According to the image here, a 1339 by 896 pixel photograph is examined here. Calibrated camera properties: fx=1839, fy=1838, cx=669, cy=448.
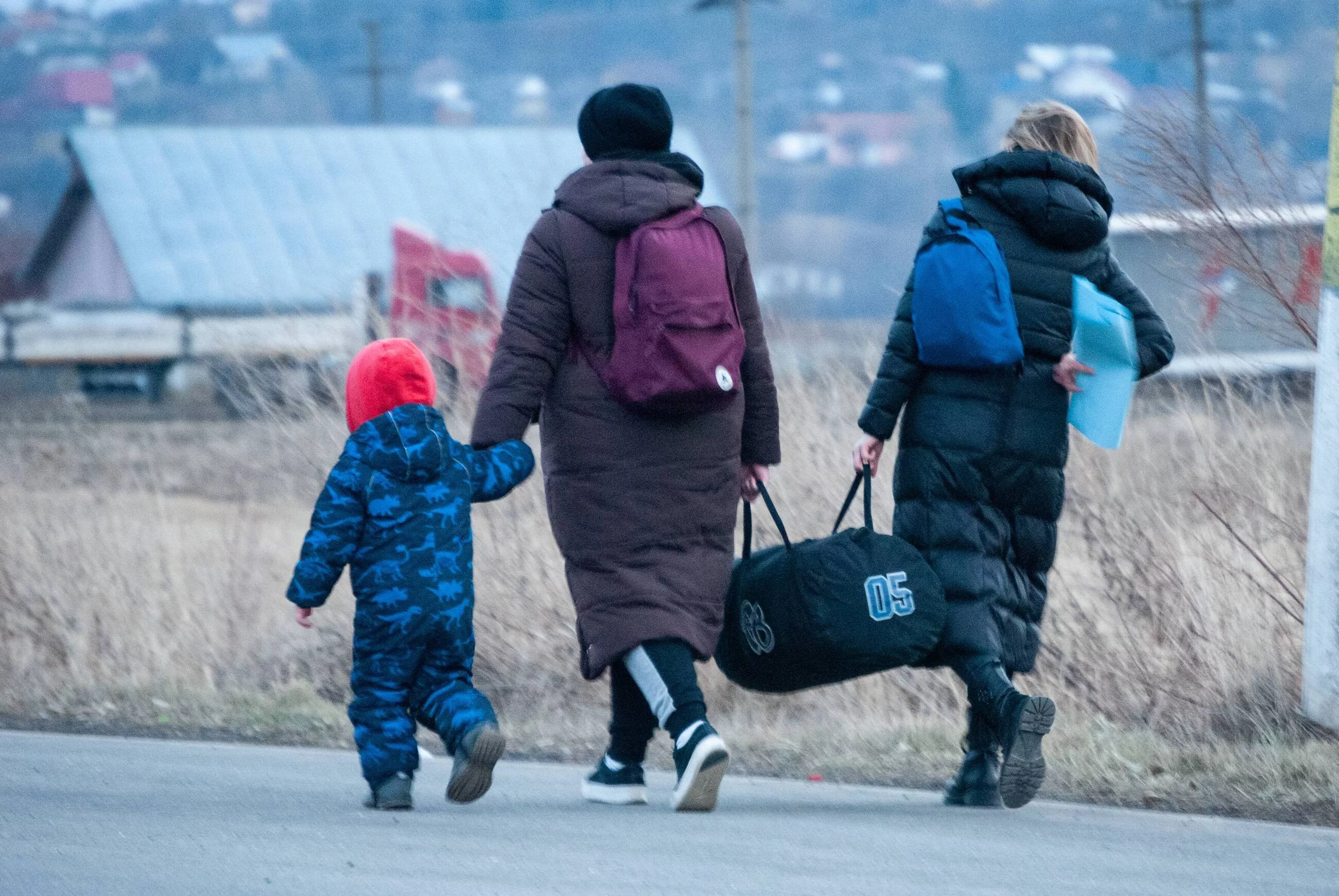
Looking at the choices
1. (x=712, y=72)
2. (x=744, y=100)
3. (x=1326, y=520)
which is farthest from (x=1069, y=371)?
(x=712, y=72)

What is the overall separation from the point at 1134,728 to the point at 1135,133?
1944mm

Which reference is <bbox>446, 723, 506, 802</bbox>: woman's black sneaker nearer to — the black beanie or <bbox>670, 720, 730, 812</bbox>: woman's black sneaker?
<bbox>670, 720, 730, 812</bbox>: woman's black sneaker

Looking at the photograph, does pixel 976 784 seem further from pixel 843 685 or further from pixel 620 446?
pixel 843 685

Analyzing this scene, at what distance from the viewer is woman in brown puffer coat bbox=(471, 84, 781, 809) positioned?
456 centimetres

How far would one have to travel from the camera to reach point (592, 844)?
13.9ft

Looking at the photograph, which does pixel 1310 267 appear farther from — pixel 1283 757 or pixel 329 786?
pixel 329 786

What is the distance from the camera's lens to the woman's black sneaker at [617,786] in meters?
4.79

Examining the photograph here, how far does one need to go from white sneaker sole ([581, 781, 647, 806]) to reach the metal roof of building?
29.0 metres

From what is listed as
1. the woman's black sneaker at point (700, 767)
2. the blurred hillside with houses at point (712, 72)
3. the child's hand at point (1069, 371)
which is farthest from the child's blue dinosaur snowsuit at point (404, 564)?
the blurred hillside with houses at point (712, 72)

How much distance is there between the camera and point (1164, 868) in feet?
13.2

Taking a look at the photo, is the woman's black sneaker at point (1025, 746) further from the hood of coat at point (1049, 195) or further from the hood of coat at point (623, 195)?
the hood of coat at point (623, 195)

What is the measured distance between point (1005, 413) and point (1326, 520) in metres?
1.29

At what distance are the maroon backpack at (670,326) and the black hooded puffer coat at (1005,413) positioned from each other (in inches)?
18.7

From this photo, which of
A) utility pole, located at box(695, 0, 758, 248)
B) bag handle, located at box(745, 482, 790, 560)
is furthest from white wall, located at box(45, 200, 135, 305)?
bag handle, located at box(745, 482, 790, 560)
